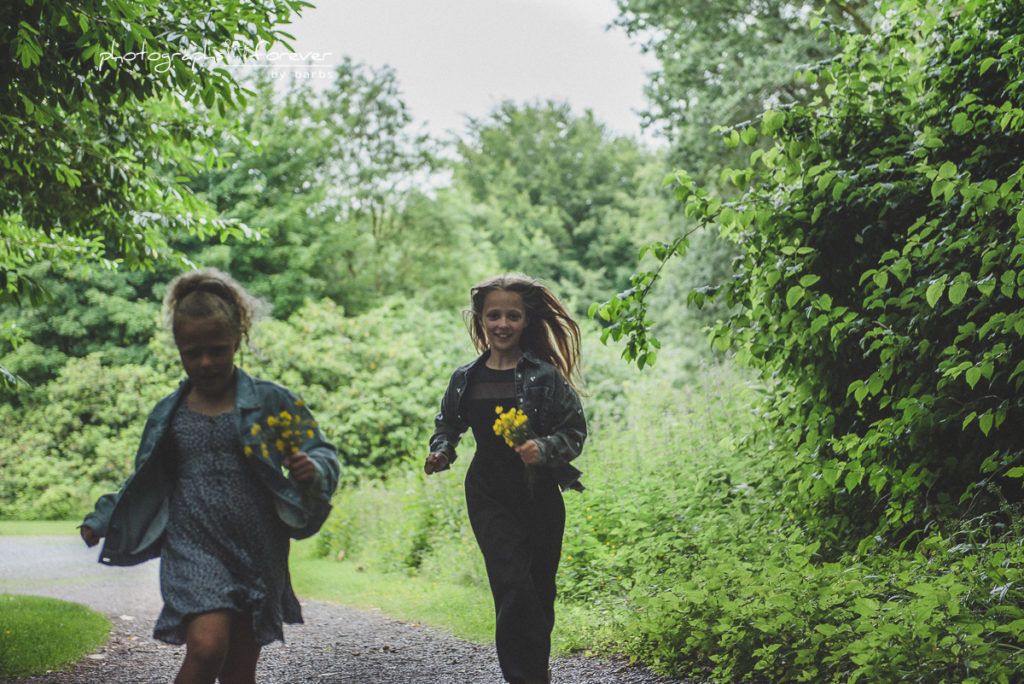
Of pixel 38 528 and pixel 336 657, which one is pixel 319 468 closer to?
pixel 336 657

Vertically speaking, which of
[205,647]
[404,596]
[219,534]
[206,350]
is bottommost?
[404,596]

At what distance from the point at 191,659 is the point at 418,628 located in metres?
4.46

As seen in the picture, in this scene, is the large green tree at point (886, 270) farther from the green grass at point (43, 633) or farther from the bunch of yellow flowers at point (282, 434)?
the green grass at point (43, 633)

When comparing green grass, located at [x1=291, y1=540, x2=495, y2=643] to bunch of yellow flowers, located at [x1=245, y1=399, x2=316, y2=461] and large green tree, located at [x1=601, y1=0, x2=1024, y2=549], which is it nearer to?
large green tree, located at [x1=601, y1=0, x2=1024, y2=549]

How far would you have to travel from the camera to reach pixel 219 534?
3078 millimetres

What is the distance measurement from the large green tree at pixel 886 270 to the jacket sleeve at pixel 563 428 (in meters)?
0.94

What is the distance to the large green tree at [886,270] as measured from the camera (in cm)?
470

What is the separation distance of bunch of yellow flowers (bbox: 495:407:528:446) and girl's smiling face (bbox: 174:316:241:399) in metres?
1.21

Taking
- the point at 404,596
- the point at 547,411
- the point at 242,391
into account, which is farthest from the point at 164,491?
the point at 404,596

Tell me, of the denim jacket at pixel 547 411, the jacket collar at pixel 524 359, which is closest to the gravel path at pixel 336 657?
the denim jacket at pixel 547 411

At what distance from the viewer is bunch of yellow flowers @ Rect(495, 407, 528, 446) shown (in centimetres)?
386

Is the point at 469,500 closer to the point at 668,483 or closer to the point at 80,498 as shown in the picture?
the point at 668,483

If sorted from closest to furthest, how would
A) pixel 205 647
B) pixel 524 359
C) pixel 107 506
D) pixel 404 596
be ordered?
1. pixel 205 647
2. pixel 107 506
3. pixel 524 359
4. pixel 404 596

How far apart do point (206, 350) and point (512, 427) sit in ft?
4.41
